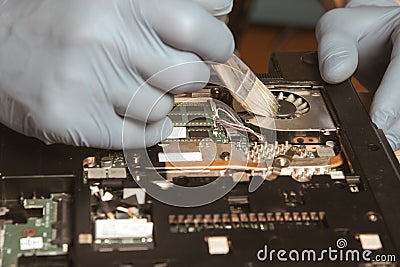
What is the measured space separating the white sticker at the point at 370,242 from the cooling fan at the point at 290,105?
436 millimetres

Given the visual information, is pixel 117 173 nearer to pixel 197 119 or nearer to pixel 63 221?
pixel 63 221

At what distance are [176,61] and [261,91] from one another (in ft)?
1.00

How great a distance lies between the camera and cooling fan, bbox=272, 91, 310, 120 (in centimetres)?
161

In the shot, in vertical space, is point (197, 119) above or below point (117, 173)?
above

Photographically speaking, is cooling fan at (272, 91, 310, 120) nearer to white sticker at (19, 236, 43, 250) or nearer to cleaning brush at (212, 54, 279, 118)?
cleaning brush at (212, 54, 279, 118)

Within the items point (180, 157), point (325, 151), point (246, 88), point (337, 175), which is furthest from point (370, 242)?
point (246, 88)

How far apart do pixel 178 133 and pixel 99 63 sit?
0.27 metres

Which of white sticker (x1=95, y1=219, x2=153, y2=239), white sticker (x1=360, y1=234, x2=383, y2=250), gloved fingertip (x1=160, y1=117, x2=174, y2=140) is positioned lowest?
white sticker (x1=360, y1=234, x2=383, y2=250)

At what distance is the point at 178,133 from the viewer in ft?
4.97

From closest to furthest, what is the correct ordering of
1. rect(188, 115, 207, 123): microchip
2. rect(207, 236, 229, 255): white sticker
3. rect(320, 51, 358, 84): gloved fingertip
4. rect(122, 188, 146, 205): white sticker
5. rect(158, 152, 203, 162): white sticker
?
rect(207, 236, 229, 255): white sticker
rect(122, 188, 146, 205): white sticker
rect(158, 152, 203, 162): white sticker
rect(188, 115, 207, 123): microchip
rect(320, 51, 358, 84): gloved fingertip

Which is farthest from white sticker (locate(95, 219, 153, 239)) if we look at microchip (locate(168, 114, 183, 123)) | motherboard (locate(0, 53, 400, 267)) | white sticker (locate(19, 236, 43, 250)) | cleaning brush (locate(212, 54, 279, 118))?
cleaning brush (locate(212, 54, 279, 118))

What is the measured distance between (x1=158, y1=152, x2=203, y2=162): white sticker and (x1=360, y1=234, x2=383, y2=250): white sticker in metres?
0.38

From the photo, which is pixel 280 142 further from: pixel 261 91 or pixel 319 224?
pixel 319 224

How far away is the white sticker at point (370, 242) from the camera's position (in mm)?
1219
